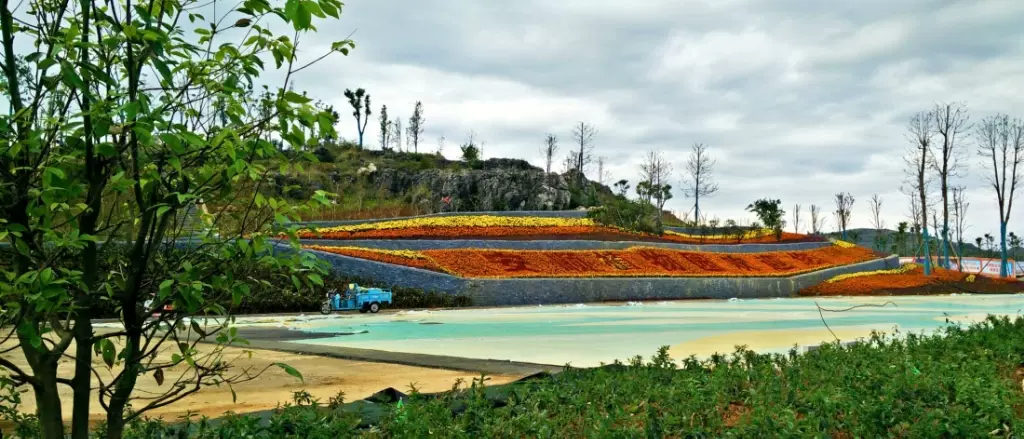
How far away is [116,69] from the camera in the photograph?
323 cm

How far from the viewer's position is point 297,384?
26.9 feet

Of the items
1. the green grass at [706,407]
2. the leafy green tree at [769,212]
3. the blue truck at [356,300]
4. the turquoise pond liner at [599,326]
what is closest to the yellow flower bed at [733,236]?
the leafy green tree at [769,212]

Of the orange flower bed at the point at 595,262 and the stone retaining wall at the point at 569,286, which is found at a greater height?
the orange flower bed at the point at 595,262

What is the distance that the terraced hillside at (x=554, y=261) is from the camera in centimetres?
2647

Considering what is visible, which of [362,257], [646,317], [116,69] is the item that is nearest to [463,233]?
[362,257]

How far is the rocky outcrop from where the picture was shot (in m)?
51.2

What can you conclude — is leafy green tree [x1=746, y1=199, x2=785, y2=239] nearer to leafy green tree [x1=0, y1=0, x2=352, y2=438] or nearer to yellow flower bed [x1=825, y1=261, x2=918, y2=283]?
yellow flower bed [x1=825, y1=261, x2=918, y2=283]

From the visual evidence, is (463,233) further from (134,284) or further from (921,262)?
(921,262)

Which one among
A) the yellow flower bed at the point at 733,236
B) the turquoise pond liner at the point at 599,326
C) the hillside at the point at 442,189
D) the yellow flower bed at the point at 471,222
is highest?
the hillside at the point at 442,189

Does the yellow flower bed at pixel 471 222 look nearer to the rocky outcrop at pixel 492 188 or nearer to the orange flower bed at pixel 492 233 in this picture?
the orange flower bed at pixel 492 233

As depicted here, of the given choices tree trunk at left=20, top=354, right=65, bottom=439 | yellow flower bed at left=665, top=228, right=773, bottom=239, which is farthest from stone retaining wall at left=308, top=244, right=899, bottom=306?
tree trunk at left=20, top=354, right=65, bottom=439

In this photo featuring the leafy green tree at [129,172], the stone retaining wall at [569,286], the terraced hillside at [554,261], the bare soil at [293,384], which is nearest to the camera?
the leafy green tree at [129,172]

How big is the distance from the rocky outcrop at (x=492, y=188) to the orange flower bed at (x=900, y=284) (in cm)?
1980

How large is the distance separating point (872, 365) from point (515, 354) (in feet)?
18.9
